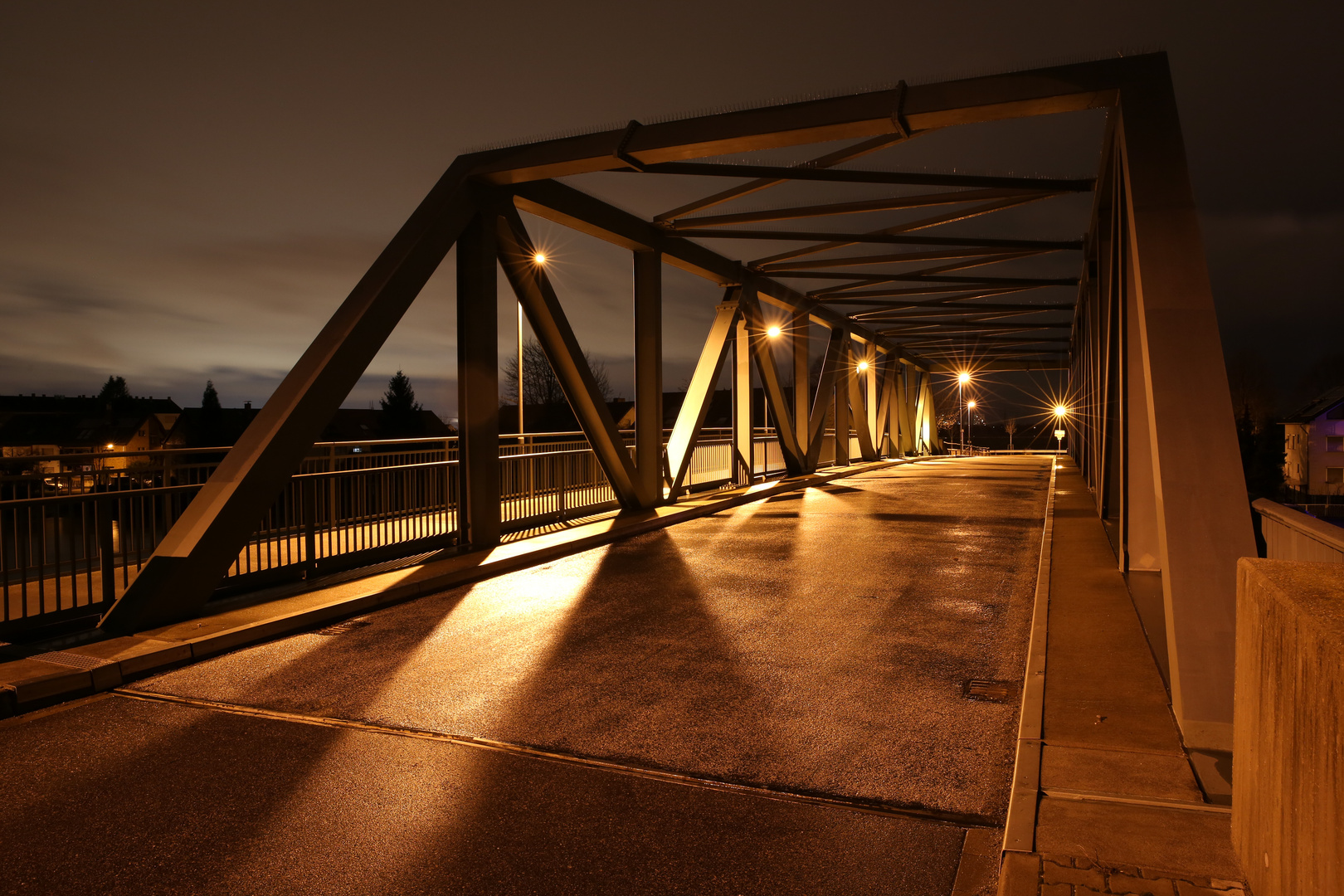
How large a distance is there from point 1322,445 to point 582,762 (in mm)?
74479

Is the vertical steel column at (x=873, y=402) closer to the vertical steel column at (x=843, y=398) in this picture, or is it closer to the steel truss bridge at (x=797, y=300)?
the vertical steel column at (x=843, y=398)

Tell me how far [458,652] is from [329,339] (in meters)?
4.17

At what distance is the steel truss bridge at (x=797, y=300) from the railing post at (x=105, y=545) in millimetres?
384

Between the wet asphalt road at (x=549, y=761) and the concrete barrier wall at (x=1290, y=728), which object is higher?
the concrete barrier wall at (x=1290, y=728)

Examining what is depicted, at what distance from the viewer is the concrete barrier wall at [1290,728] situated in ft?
6.00

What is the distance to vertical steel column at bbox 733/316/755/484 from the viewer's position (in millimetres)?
19828

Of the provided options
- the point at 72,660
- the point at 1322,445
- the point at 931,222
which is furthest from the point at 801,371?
the point at 1322,445

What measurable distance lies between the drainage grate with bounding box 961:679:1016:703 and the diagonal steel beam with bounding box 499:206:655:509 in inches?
316

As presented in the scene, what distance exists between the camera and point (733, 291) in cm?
1889

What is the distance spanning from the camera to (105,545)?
7000mm

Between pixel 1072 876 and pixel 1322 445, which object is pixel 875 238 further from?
pixel 1322 445

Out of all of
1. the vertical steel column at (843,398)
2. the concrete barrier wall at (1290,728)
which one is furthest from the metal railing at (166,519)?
the vertical steel column at (843,398)

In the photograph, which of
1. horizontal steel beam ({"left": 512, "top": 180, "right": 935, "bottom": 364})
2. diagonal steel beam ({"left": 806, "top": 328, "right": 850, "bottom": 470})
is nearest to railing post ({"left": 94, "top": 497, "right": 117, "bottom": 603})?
horizontal steel beam ({"left": 512, "top": 180, "right": 935, "bottom": 364})

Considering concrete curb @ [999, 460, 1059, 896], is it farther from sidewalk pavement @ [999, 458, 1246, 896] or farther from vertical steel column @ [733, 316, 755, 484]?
vertical steel column @ [733, 316, 755, 484]
